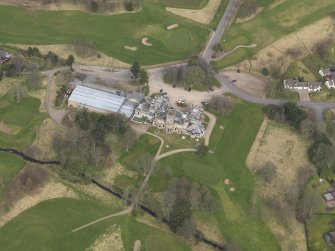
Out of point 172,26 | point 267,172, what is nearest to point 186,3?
point 172,26

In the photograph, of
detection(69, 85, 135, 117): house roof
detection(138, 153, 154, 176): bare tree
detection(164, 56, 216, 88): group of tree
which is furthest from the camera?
detection(164, 56, 216, 88): group of tree

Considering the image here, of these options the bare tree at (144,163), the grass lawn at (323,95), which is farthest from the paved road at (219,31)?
the bare tree at (144,163)

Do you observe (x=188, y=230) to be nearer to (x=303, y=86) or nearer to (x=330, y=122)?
(x=330, y=122)

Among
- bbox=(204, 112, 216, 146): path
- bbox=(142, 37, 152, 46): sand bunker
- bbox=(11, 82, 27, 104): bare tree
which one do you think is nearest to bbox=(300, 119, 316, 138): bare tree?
bbox=(204, 112, 216, 146): path

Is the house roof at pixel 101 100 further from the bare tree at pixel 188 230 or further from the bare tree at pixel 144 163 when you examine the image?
the bare tree at pixel 188 230

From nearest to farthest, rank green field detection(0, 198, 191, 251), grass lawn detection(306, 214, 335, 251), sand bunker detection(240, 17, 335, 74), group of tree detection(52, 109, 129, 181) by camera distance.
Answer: green field detection(0, 198, 191, 251) < grass lawn detection(306, 214, 335, 251) < group of tree detection(52, 109, 129, 181) < sand bunker detection(240, 17, 335, 74)

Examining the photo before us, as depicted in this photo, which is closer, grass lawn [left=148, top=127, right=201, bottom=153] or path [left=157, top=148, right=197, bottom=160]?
path [left=157, top=148, right=197, bottom=160]

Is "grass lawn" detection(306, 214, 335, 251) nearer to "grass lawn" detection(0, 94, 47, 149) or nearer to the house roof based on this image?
the house roof
